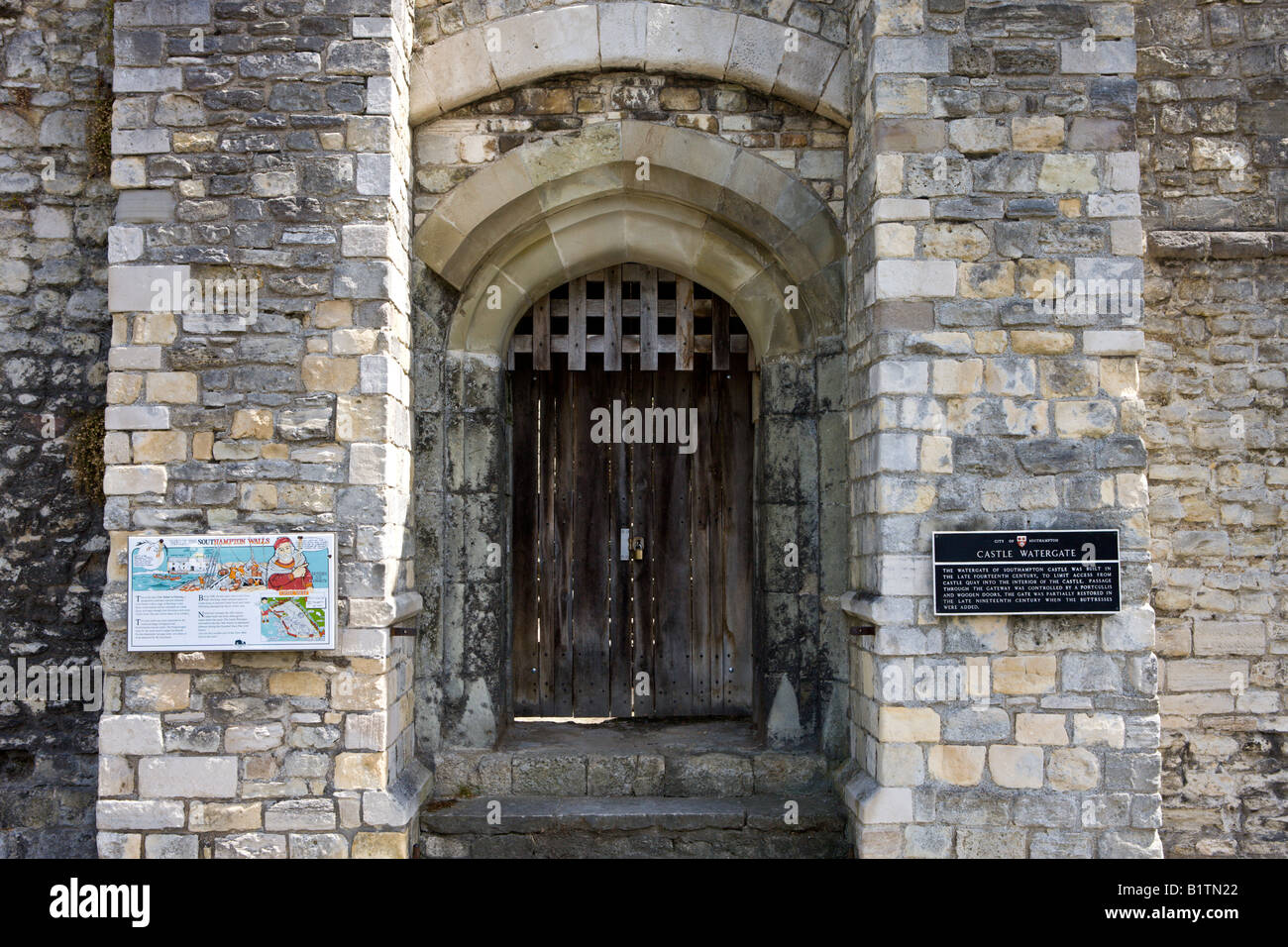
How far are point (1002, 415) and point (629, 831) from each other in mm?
2482

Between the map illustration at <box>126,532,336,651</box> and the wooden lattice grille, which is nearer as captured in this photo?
the map illustration at <box>126,532,336,651</box>

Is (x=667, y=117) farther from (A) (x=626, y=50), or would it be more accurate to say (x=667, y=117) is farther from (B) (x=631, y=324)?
(B) (x=631, y=324)

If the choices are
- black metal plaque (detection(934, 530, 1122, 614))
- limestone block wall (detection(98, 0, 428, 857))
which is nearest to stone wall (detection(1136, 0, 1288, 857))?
black metal plaque (detection(934, 530, 1122, 614))

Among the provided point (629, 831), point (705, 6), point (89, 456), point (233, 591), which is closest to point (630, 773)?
point (629, 831)

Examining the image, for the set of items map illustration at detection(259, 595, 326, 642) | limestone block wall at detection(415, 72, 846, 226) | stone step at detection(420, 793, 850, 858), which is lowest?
stone step at detection(420, 793, 850, 858)

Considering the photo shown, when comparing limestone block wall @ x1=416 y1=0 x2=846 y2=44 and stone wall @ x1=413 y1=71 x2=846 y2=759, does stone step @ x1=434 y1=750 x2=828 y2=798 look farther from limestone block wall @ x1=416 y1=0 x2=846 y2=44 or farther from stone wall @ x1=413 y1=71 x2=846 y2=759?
limestone block wall @ x1=416 y1=0 x2=846 y2=44

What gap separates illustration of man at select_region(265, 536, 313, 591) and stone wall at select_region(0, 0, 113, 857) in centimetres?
119

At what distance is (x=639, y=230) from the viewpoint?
4.77m

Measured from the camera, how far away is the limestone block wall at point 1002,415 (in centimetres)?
383

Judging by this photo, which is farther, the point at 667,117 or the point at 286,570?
the point at 667,117

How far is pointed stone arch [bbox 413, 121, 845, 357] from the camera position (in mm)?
4480

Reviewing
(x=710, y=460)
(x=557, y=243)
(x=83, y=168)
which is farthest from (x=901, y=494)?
(x=83, y=168)

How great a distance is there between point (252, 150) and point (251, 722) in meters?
2.33

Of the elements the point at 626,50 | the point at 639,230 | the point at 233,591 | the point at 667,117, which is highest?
the point at 626,50
